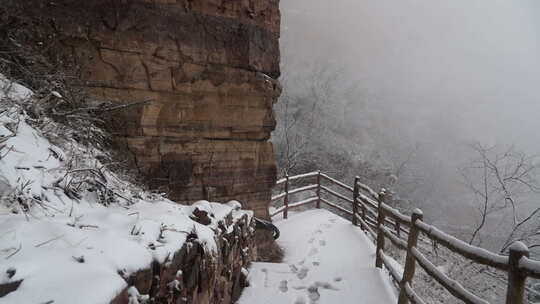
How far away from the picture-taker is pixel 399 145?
29.6 m

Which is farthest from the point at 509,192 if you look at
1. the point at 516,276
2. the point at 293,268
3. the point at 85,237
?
the point at 85,237

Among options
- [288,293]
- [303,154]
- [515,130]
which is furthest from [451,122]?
[288,293]

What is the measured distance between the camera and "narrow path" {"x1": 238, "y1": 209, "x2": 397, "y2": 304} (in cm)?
384

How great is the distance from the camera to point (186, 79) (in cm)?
532

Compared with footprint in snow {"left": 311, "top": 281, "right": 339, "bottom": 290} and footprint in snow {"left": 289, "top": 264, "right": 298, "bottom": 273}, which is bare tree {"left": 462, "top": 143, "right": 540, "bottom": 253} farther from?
footprint in snow {"left": 289, "top": 264, "right": 298, "bottom": 273}

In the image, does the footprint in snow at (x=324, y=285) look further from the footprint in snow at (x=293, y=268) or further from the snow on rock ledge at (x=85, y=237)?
the snow on rock ledge at (x=85, y=237)

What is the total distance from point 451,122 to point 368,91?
10.8m

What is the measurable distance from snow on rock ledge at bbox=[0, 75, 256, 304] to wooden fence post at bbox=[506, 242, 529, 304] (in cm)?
226

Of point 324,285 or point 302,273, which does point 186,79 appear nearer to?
point 302,273

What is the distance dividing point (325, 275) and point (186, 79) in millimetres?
4042

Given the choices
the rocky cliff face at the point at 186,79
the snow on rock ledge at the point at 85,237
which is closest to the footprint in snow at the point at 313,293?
the snow on rock ledge at the point at 85,237

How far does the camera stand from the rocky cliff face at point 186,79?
15.4 ft

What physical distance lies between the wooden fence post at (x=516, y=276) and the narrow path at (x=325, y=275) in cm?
188

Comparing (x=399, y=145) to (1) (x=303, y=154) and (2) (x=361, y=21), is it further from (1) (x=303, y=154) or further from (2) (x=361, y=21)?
(2) (x=361, y=21)
